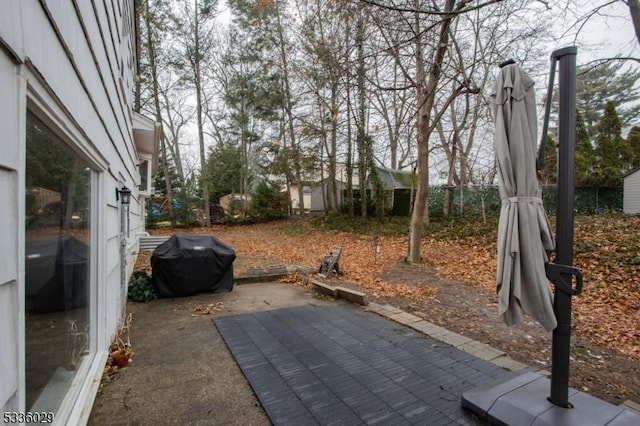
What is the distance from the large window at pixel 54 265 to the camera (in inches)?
57.3

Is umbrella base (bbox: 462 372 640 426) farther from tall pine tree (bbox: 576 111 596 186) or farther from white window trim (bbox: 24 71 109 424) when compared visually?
tall pine tree (bbox: 576 111 596 186)

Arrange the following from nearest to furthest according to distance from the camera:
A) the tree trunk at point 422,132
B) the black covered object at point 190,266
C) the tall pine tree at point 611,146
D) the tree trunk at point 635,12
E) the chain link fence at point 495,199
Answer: the black covered object at point 190,266, the tree trunk at point 635,12, the tree trunk at point 422,132, the chain link fence at point 495,199, the tall pine tree at point 611,146

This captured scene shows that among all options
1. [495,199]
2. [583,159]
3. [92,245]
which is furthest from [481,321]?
[583,159]

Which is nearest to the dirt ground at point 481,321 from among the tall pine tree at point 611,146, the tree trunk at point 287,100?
the tree trunk at point 287,100

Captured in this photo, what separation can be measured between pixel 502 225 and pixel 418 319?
8.01 ft

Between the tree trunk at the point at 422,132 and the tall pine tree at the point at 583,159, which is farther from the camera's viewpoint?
the tall pine tree at the point at 583,159

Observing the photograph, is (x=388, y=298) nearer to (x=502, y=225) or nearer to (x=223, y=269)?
(x=223, y=269)

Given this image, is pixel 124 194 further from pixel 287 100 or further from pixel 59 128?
pixel 287 100

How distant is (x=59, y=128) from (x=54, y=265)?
83cm

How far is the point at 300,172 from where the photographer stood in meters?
16.7

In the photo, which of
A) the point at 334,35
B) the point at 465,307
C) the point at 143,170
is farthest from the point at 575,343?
the point at 143,170

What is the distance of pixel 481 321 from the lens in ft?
14.4

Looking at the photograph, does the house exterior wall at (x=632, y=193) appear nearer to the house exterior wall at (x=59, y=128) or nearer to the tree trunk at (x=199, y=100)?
the house exterior wall at (x=59, y=128)

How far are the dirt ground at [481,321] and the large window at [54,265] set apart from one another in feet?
12.4
